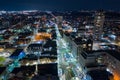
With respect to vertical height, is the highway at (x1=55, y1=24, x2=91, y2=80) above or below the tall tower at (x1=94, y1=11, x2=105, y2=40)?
below

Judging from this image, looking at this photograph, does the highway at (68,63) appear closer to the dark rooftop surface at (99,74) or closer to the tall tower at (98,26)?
the dark rooftop surface at (99,74)

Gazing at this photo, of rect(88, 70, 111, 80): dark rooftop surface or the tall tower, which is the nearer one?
rect(88, 70, 111, 80): dark rooftop surface

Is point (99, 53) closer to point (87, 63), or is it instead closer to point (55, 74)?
point (87, 63)

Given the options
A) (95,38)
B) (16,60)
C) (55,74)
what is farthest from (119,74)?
(95,38)

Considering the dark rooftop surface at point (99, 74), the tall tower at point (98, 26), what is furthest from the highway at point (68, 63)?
the tall tower at point (98, 26)

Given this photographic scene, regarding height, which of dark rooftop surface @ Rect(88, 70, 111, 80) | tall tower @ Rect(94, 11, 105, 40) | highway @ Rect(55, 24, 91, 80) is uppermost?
tall tower @ Rect(94, 11, 105, 40)

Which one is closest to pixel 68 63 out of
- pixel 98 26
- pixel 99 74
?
pixel 99 74

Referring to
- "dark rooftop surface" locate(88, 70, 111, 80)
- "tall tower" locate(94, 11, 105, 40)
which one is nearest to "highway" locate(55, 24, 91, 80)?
"dark rooftop surface" locate(88, 70, 111, 80)

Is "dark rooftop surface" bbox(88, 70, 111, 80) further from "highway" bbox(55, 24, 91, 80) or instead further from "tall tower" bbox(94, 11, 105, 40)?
"tall tower" bbox(94, 11, 105, 40)

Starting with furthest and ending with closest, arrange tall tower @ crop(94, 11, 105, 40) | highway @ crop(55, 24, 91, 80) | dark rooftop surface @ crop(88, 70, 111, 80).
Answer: tall tower @ crop(94, 11, 105, 40)
highway @ crop(55, 24, 91, 80)
dark rooftop surface @ crop(88, 70, 111, 80)

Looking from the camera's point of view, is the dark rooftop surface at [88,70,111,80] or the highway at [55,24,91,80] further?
the highway at [55,24,91,80]

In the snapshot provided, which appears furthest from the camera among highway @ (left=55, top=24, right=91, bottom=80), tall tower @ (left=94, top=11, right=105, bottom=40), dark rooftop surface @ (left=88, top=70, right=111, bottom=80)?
tall tower @ (left=94, top=11, right=105, bottom=40)

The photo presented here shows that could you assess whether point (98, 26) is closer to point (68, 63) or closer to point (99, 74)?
point (68, 63)
